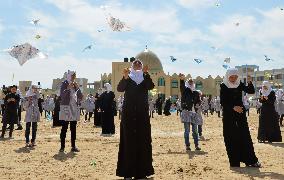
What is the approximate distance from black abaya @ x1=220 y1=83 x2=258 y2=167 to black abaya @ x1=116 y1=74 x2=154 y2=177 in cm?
176

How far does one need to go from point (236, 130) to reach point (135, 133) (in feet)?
6.90

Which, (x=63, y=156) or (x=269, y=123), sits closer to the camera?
(x=63, y=156)

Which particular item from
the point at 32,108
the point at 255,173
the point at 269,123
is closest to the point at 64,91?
the point at 32,108

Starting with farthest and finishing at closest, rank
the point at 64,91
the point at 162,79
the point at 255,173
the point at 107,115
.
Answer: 1. the point at 162,79
2. the point at 107,115
3. the point at 64,91
4. the point at 255,173

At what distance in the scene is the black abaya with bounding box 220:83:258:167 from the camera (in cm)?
769

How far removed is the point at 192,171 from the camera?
7.20 meters

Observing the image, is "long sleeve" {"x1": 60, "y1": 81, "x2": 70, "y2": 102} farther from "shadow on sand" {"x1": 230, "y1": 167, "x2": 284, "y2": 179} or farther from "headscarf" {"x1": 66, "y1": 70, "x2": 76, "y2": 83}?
"shadow on sand" {"x1": 230, "y1": 167, "x2": 284, "y2": 179}

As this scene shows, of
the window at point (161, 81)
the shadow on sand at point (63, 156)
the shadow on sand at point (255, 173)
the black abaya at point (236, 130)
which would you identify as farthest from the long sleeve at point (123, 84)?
the window at point (161, 81)

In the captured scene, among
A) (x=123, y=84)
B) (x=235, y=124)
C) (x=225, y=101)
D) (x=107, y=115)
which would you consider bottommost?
(x=235, y=124)

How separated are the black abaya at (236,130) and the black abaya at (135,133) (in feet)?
5.78

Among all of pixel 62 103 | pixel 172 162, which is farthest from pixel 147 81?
pixel 62 103

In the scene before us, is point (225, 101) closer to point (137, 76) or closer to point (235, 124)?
point (235, 124)

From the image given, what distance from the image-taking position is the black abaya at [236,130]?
7.69m

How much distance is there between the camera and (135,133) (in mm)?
6641
